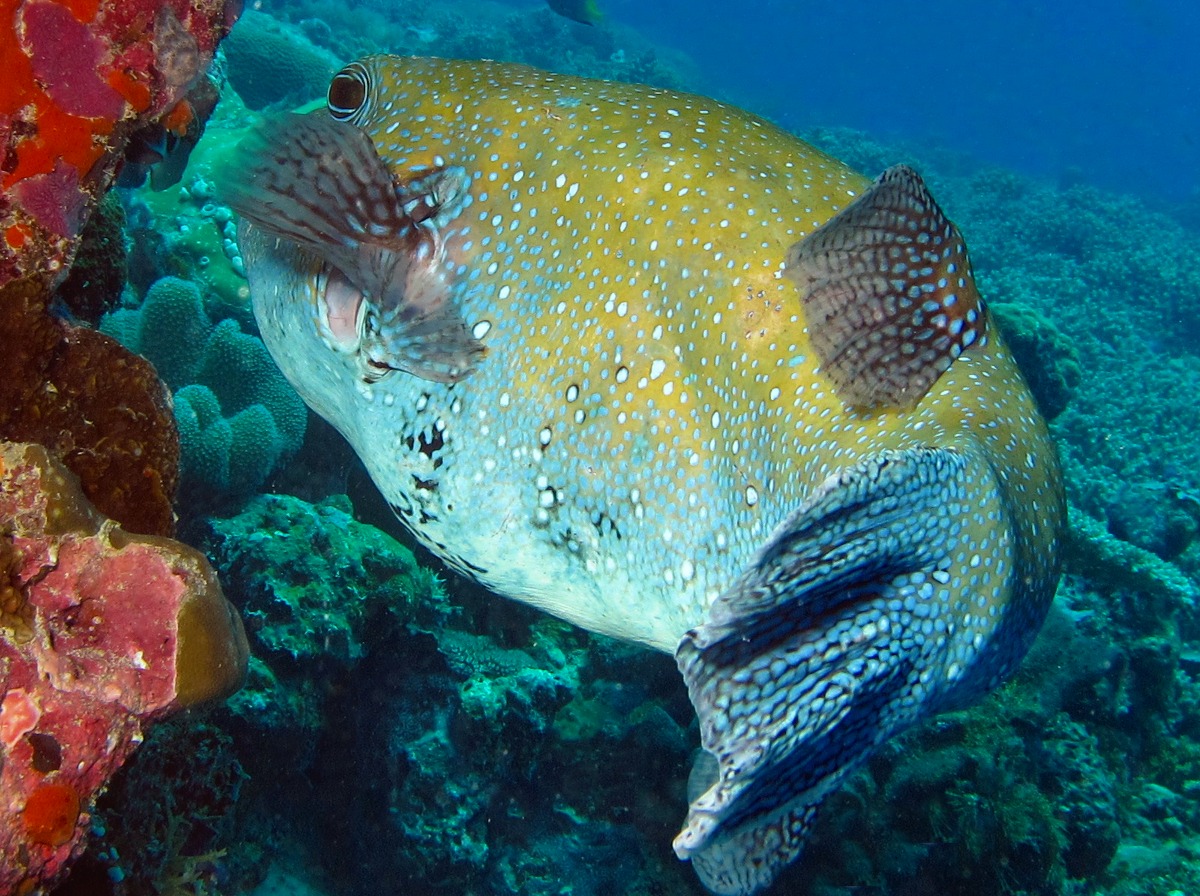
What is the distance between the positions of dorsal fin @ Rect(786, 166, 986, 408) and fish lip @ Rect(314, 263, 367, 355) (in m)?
1.88

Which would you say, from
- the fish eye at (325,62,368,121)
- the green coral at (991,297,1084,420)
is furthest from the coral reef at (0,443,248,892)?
the green coral at (991,297,1084,420)

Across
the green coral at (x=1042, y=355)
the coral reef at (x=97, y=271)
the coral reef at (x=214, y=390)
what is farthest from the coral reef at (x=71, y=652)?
the green coral at (x=1042, y=355)

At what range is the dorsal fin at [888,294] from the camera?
2.10m

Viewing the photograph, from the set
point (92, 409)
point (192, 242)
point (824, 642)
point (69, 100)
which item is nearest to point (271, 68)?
point (192, 242)

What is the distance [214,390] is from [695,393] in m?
6.03

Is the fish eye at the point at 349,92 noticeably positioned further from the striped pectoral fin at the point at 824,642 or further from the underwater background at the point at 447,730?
the striped pectoral fin at the point at 824,642

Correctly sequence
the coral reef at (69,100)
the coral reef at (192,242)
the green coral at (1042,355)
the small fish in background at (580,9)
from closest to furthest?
1. the coral reef at (69,100)
2. the coral reef at (192,242)
3. the green coral at (1042,355)
4. the small fish in background at (580,9)

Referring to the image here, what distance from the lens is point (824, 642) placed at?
66.6 inches

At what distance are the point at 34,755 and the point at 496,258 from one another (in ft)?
6.78

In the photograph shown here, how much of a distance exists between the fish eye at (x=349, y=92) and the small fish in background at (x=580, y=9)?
21935mm

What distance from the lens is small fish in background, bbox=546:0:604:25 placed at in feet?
73.9

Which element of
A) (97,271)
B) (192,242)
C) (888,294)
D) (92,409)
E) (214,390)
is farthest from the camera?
(192,242)

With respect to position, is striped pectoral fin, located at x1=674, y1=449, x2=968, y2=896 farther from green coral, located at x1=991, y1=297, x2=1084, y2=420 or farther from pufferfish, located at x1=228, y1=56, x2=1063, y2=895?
green coral, located at x1=991, y1=297, x2=1084, y2=420

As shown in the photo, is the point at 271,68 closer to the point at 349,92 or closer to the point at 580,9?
the point at 580,9
